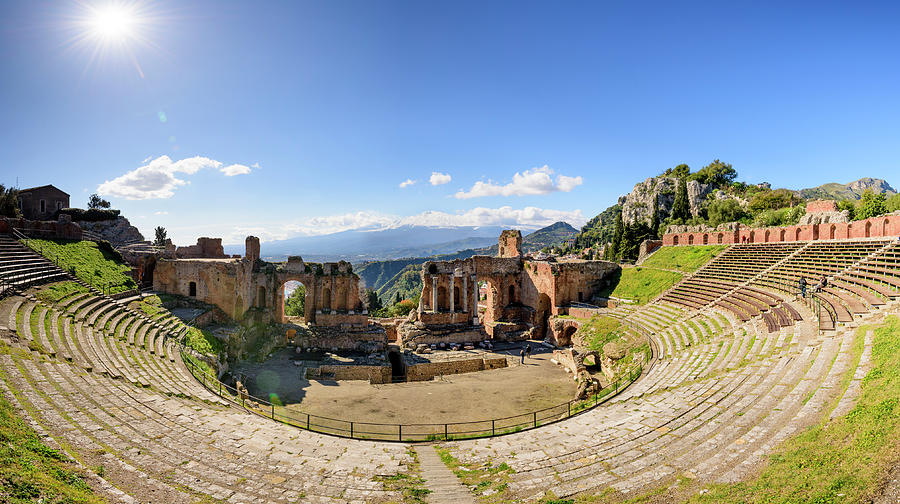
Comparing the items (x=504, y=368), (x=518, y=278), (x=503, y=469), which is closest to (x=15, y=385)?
(x=503, y=469)

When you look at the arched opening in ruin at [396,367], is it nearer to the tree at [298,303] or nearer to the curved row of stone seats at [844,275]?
the curved row of stone seats at [844,275]

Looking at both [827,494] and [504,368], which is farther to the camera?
[504,368]

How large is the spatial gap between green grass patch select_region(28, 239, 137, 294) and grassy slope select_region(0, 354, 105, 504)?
20485 mm

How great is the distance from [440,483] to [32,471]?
28.3ft

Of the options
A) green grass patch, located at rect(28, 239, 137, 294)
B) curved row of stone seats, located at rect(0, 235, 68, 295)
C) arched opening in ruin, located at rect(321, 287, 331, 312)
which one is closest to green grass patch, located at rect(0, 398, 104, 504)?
curved row of stone seats, located at rect(0, 235, 68, 295)

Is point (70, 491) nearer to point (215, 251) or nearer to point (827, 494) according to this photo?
point (827, 494)

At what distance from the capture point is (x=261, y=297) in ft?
113

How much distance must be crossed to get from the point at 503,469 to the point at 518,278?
3067 centimetres

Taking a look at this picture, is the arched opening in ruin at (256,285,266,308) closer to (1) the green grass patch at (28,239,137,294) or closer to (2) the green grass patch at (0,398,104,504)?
(1) the green grass patch at (28,239,137,294)

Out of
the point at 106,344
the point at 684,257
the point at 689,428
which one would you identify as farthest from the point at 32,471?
the point at 684,257

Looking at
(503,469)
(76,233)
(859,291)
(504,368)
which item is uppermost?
(76,233)

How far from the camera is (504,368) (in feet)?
93.9

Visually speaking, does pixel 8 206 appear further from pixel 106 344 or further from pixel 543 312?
pixel 543 312

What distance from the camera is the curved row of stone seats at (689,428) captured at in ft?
32.4
